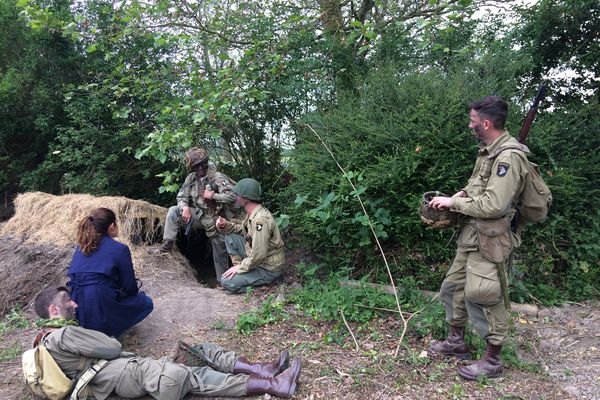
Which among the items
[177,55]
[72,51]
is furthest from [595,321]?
[72,51]

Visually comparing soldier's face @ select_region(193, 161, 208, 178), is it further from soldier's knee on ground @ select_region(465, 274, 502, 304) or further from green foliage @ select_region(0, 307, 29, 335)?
soldier's knee on ground @ select_region(465, 274, 502, 304)

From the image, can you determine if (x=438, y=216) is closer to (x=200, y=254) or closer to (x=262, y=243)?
(x=262, y=243)

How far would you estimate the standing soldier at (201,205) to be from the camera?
19.8 ft

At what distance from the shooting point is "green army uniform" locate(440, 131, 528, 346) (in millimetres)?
2986

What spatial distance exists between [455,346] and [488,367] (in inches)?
12.9

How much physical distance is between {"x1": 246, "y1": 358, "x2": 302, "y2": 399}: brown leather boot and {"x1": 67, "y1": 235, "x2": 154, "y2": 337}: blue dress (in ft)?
4.44

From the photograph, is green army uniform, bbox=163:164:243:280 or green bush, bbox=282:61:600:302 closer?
green bush, bbox=282:61:600:302

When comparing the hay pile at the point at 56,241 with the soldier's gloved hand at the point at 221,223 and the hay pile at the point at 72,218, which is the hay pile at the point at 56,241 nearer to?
the hay pile at the point at 72,218

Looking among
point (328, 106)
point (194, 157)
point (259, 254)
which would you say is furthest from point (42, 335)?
point (328, 106)

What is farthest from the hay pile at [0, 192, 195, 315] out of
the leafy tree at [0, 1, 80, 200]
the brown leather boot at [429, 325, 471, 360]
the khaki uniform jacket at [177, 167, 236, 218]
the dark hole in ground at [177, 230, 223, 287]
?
the brown leather boot at [429, 325, 471, 360]

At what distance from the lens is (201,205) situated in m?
6.16

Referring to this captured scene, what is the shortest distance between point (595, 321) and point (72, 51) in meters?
9.45

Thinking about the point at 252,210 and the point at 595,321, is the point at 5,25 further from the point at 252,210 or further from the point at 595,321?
the point at 595,321

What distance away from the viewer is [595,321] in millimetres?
4336
